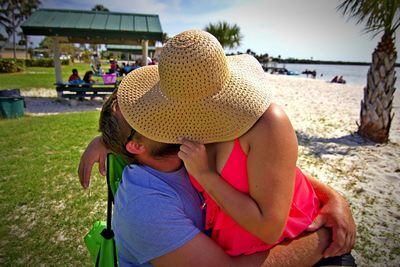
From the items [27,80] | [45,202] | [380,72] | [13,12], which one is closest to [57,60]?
[27,80]

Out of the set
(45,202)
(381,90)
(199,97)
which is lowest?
(45,202)

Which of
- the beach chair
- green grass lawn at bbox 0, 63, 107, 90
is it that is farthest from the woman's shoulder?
green grass lawn at bbox 0, 63, 107, 90

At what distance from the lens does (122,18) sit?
42.4ft

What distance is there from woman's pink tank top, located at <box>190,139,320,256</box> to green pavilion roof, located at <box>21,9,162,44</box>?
1182 centimetres

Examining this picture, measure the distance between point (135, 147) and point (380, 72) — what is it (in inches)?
286

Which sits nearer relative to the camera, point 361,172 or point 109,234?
point 109,234

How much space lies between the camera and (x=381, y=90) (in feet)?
21.9

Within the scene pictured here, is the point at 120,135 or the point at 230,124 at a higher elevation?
the point at 230,124

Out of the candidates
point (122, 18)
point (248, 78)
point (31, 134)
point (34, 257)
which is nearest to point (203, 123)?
point (248, 78)

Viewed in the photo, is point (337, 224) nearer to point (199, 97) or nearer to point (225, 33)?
point (199, 97)

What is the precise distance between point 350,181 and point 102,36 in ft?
37.1

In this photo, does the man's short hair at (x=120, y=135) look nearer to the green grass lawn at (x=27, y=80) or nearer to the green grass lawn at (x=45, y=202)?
the green grass lawn at (x=45, y=202)

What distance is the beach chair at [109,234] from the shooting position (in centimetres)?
137

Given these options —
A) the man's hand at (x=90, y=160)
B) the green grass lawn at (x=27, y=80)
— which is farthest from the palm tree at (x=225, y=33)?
the man's hand at (x=90, y=160)
